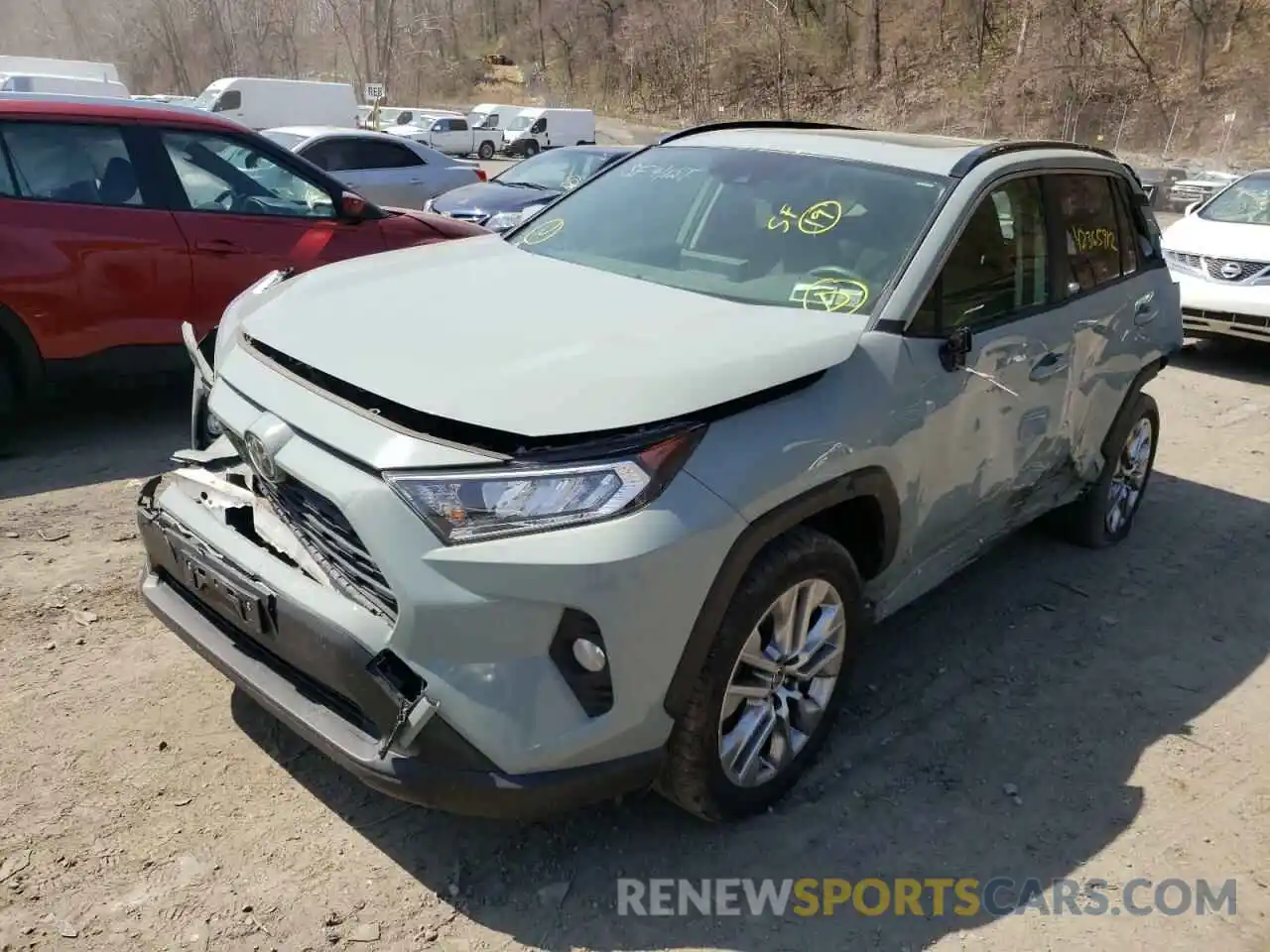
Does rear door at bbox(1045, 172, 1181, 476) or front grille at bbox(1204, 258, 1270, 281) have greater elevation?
rear door at bbox(1045, 172, 1181, 476)

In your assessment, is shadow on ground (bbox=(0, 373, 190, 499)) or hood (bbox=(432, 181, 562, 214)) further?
hood (bbox=(432, 181, 562, 214))

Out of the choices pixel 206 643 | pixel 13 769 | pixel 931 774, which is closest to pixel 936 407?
pixel 931 774

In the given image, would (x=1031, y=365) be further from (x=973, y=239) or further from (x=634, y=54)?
(x=634, y=54)

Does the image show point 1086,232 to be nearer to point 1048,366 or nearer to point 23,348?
point 1048,366

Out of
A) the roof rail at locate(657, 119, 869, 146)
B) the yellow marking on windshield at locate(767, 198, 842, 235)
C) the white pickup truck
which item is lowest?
the white pickup truck

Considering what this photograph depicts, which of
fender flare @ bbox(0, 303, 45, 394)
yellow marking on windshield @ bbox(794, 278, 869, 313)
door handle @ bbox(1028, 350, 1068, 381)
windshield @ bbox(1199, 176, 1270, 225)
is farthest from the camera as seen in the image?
windshield @ bbox(1199, 176, 1270, 225)

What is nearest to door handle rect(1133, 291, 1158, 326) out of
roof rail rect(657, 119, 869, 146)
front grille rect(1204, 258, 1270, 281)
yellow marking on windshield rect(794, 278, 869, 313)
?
roof rail rect(657, 119, 869, 146)

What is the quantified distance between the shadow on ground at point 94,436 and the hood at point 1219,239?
8087mm

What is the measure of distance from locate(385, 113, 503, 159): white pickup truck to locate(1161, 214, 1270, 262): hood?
32.0 m

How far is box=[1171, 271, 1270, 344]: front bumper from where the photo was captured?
864 cm

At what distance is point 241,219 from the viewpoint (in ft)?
19.4

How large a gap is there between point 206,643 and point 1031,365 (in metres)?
2.86

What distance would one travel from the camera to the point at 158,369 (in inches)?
223

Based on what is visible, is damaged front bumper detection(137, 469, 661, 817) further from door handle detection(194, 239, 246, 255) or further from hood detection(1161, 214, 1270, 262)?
hood detection(1161, 214, 1270, 262)
